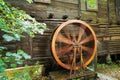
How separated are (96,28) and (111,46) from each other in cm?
157

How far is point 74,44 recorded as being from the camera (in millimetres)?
6809

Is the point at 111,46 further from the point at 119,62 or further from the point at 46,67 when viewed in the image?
the point at 46,67

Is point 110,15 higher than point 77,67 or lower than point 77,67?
higher

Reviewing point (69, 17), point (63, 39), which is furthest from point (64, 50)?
point (69, 17)

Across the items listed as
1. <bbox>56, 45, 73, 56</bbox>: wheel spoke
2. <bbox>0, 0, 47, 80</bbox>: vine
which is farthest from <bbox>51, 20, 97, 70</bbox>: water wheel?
<bbox>0, 0, 47, 80</bbox>: vine

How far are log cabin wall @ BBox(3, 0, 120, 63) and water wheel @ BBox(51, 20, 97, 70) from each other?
0.45m

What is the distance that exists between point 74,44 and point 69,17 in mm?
1285

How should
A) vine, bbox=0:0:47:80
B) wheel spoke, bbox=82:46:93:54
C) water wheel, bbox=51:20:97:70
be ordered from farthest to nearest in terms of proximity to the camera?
wheel spoke, bbox=82:46:93:54, water wheel, bbox=51:20:97:70, vine, bbox=0:0:47:80

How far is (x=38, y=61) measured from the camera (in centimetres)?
649

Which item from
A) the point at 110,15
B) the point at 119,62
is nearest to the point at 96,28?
the point at 110,15

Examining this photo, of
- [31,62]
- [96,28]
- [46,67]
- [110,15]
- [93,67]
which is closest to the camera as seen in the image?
[31,62]

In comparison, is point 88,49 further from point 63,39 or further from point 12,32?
point 12,32

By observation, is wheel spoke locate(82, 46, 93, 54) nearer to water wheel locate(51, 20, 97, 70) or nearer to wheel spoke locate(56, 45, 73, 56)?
water wheel locate(51, 20, 97, 70)

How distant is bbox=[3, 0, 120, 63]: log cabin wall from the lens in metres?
6.43
